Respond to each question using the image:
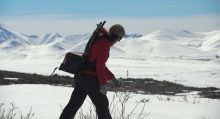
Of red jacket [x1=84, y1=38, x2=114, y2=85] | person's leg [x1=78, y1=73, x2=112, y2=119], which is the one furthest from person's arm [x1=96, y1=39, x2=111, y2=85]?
person's leg [x1=78, y1=73, x2=112, y2=119]

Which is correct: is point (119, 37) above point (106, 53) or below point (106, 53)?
above

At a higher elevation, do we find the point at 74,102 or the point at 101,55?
the point at 101,55

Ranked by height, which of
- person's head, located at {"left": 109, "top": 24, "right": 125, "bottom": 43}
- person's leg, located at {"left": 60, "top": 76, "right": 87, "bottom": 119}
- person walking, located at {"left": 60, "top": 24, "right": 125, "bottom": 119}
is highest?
person's head, located at {"left": 109, "top": 24, "right": 125, "bottom": 43}

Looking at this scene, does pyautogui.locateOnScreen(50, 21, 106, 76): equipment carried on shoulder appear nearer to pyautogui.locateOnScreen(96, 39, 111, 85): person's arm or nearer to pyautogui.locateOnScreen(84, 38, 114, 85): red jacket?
pyautogui.locateOnScreen(84, 38, 114, 85): red jacket

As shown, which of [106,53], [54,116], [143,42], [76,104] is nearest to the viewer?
[106,53]

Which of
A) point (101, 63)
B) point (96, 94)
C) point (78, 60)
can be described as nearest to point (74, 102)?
point (96, 94)

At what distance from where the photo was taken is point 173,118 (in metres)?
4.88

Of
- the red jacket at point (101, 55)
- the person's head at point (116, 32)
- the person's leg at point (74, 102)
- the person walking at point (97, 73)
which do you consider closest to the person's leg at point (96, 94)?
the person walking at point (97, 73)

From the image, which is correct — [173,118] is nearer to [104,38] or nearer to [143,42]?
[104,38]

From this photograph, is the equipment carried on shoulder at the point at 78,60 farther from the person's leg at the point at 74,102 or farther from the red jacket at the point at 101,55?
the person's leg at the point at 74,102

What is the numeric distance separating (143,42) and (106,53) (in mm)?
168041

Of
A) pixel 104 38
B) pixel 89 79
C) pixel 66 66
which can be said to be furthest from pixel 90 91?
pixel 104 38

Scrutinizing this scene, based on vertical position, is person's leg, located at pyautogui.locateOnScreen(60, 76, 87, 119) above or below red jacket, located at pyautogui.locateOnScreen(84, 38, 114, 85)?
below

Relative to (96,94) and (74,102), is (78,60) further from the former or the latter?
(74,102)
